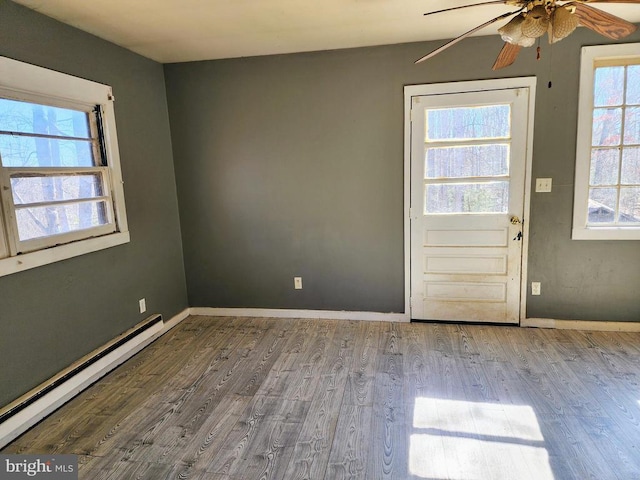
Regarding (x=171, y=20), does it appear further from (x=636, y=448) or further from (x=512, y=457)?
(x=636, y=448)

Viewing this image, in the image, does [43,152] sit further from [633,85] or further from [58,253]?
[633,85]

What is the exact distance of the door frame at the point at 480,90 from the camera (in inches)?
127

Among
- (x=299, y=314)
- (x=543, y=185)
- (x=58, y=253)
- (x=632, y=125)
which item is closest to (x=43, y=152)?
(x=58, y=253)

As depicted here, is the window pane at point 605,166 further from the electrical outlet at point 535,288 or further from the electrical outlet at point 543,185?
the electrical outlet at point 535,288

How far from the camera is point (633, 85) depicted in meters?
3.10

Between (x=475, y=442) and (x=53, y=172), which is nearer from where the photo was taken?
(x=475, y=442)

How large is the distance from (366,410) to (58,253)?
220cm

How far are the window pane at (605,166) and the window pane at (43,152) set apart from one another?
13.0 ft

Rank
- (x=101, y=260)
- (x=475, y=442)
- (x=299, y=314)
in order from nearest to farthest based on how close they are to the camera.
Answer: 1. (x=475, y=442)
2. (x=101, y=260)
3. (x=299, y=314)

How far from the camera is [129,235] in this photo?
3.21m

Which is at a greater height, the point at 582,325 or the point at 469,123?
the point at 469,123

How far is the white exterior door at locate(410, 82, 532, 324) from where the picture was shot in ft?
10.8

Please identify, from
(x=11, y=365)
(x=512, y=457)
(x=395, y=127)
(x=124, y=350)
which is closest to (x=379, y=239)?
(x=395, y=127)

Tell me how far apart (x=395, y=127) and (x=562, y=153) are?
54.5 inches
